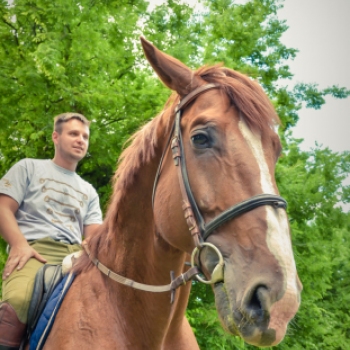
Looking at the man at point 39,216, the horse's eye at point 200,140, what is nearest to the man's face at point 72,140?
the man at point 39,216

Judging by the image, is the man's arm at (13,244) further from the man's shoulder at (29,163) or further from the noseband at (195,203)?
the noseband at (195,203)

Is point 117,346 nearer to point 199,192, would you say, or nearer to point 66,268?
point 66,268

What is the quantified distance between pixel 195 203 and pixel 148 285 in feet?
2.51

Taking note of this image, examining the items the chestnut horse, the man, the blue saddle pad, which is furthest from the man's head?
the blue saddle pad

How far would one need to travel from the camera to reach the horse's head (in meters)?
2.16

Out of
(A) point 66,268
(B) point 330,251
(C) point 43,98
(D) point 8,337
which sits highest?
(C) point 43,98

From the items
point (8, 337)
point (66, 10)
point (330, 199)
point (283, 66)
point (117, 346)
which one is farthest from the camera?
point (283, 66)

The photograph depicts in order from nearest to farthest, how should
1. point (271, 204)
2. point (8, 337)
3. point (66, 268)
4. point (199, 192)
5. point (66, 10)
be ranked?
point (271, 204)
point (199, 192)
point (8, 337)
point (66, 268)
point (66, 10)

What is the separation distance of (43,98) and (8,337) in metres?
6.51

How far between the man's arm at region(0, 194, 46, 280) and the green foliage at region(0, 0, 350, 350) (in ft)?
15.8

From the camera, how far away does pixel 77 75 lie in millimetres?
8922

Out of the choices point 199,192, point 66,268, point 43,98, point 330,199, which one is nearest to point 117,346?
point 66,268

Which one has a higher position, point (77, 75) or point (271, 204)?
point (77, 75)

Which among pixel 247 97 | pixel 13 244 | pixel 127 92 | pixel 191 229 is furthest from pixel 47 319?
pixel 127 92
